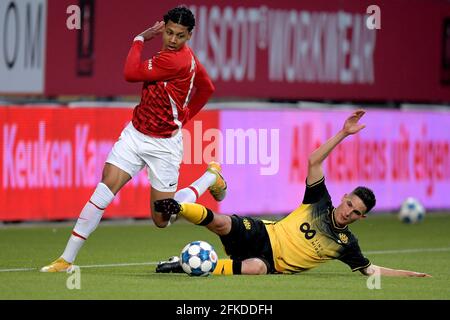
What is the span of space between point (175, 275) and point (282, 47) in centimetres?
897

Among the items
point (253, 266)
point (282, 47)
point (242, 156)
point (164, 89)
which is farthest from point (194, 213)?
point (282, 47)

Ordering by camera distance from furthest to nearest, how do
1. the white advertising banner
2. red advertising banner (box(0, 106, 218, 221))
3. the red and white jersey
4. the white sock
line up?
the white advertising banner, red advertising banner (box(0, 106, 218, 221)), the red and white jersey, the white sock

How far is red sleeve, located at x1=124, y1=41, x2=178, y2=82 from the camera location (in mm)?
12180

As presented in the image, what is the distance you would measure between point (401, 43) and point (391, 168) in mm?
2114

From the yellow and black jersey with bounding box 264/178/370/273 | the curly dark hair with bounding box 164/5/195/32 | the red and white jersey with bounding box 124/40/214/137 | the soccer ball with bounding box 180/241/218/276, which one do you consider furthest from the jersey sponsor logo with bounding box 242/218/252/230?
the curly dark hair with bounding box 164/5/195/32

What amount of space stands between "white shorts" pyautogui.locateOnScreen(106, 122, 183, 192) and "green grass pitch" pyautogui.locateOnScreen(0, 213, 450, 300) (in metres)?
0.89

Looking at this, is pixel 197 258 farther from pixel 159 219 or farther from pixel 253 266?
pixel 159 219

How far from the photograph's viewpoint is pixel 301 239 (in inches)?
487

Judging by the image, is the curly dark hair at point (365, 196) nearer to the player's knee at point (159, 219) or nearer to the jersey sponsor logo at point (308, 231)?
the jersey sponsor logo at point (308, 231)

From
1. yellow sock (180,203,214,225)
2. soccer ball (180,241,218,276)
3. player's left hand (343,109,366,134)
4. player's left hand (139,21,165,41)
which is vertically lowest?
soccer ball (180,241,218,276)

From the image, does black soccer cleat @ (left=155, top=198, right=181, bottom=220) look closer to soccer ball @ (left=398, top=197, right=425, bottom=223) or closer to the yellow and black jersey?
the yellow and black jersey

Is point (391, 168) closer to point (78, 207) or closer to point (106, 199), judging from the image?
point (78, 207)

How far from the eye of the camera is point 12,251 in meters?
15.0

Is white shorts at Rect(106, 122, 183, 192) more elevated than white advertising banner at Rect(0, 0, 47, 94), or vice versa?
white advertising banner at Rect(0, 0, 47, 94)
